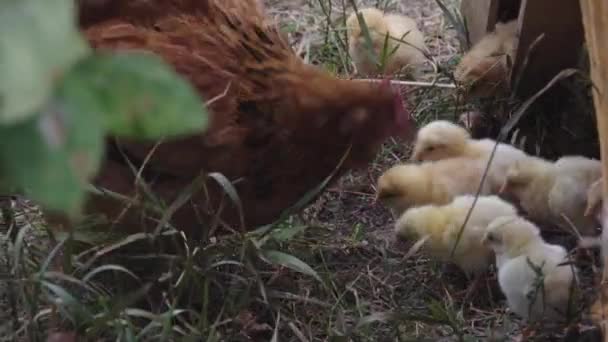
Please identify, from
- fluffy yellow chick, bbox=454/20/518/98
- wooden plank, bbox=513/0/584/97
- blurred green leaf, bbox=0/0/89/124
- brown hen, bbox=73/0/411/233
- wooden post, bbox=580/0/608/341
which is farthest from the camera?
fluffy yellow chick, bbox=454/20/518/98

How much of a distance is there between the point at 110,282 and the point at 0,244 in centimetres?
24

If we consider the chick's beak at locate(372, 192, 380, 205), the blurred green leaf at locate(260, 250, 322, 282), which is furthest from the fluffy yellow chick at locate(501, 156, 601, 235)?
the blurred green leaf at locate(260, 250, 322, 282)

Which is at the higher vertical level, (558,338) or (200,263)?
(200,263)

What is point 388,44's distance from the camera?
2.49 metres

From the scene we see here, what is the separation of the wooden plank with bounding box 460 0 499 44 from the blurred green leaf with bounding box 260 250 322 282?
1.02 m

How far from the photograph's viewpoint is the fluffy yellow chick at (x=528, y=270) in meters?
1.58

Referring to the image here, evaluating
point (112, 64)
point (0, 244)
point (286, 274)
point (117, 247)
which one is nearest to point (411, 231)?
point (286, 274)

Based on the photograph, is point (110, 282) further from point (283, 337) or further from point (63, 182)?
point (63, 182)

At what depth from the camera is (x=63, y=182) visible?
448 millimetres

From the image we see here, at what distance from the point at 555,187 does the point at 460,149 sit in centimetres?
26

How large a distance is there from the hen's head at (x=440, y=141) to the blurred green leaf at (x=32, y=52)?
1641 millimetres

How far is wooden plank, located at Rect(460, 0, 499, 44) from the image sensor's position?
238cm

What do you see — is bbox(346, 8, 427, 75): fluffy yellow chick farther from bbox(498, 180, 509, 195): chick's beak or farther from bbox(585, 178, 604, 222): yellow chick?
bbox(585, 178, 604, 222): yellow chick

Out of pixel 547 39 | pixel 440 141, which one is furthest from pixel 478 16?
pixel 440 141
